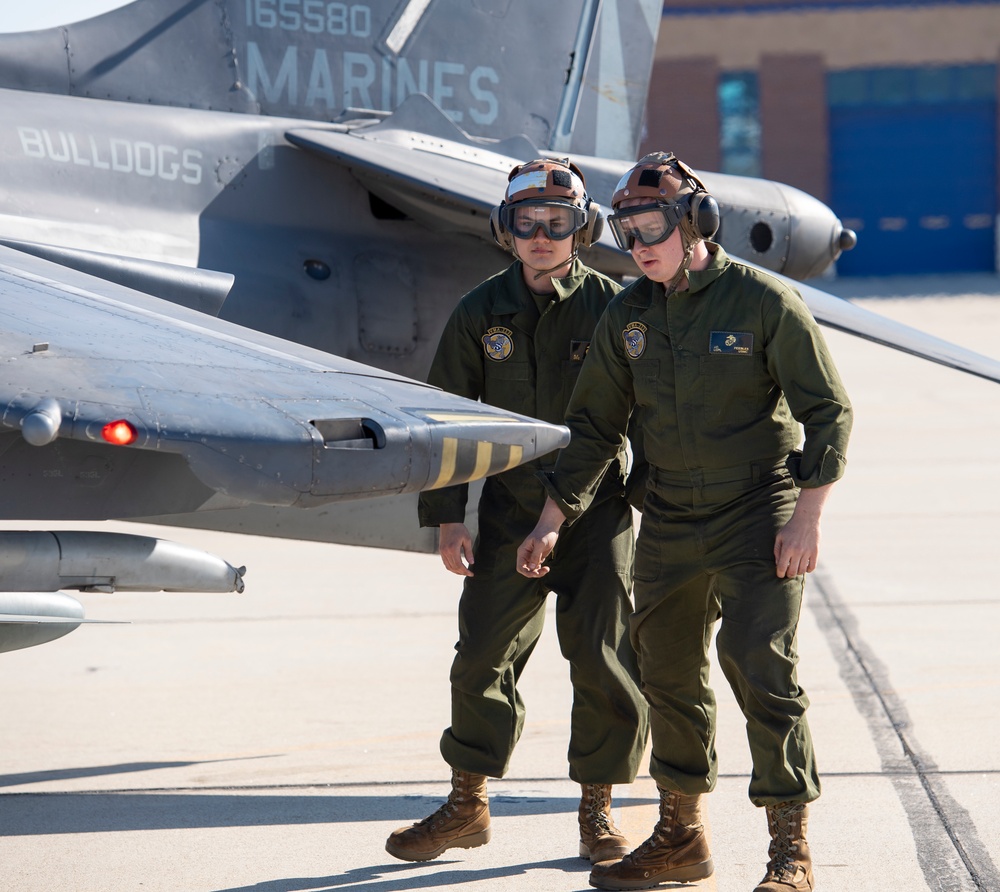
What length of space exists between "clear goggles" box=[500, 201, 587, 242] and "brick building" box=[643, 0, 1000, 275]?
35013mm

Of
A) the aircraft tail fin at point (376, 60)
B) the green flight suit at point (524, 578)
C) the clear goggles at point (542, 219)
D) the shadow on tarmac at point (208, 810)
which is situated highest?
the aircraft tail fin at point (376, 60)

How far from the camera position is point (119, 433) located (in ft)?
9.46

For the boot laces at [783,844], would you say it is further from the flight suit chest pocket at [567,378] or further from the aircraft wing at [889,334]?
the aircraft wing at [889,334]

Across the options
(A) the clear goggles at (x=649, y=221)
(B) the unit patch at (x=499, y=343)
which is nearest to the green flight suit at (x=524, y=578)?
(B) the unit patch at (x=499, y=343)

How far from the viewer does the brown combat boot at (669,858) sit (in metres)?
4.18

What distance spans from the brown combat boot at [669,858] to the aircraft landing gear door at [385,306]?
2664 millimetres

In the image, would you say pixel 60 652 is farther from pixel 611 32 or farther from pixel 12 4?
pixel 611 32

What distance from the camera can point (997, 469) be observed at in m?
12.2

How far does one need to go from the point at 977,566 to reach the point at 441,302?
4.14 meters

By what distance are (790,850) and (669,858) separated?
0.41 meters

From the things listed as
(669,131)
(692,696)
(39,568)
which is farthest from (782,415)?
(669,131)

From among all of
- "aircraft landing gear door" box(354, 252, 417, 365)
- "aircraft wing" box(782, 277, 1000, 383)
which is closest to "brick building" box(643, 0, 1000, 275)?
"aircraft landing gear door" box(354, 252, 417, 365)

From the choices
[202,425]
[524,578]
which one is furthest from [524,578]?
[202,425]

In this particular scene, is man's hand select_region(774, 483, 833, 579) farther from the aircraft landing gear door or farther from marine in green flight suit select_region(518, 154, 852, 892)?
the aircraft landing gear door
